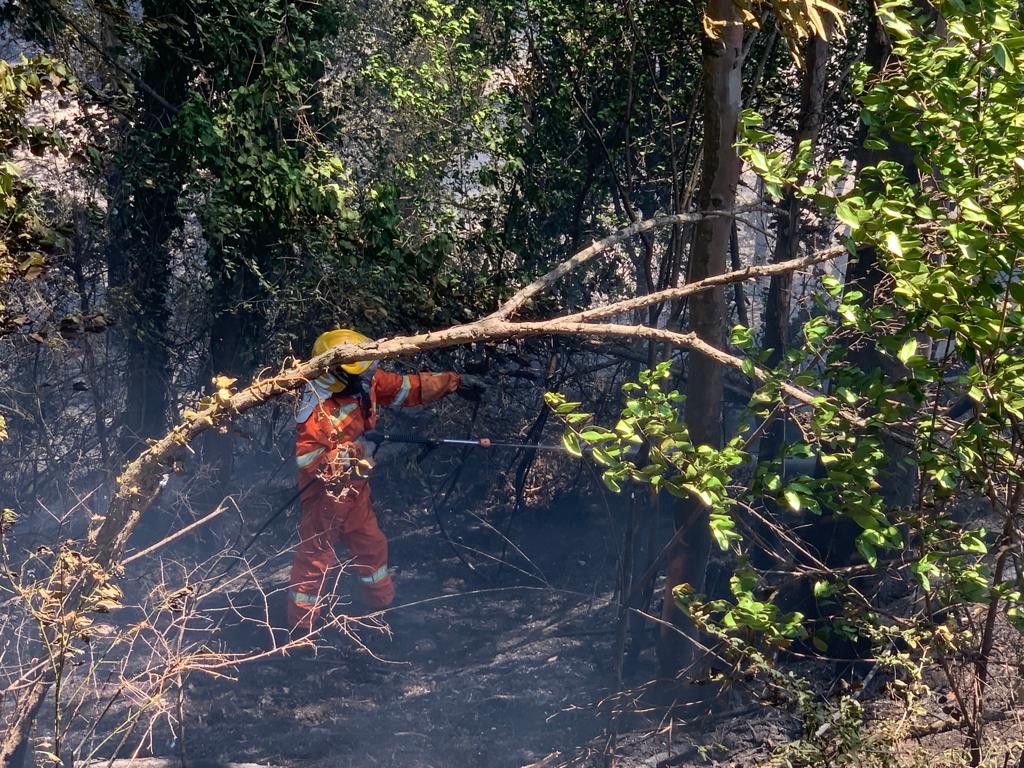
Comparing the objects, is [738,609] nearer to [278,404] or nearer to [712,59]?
[712,59]

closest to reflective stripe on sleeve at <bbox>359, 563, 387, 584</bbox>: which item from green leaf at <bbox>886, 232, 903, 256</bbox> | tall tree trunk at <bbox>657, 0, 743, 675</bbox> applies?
tall tree trunk at <bbox>657, 0, 743, 675</bbox>

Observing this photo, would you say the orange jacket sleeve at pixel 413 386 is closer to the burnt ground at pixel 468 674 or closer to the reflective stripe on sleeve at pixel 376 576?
the burnt ground at pixel 468 674

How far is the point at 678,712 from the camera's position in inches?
223

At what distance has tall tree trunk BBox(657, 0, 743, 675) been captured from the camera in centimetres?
435

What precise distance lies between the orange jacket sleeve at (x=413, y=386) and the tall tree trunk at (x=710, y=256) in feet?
4.99

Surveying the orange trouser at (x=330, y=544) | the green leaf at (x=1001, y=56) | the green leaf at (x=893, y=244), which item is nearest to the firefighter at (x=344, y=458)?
the orange trouser at (x=330, y=544)

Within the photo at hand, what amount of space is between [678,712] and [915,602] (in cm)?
161

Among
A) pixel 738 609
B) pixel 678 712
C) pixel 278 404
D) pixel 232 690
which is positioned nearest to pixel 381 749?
pixel 232 690

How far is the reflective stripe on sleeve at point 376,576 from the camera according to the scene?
6.48 metres

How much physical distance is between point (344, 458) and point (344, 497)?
390mm

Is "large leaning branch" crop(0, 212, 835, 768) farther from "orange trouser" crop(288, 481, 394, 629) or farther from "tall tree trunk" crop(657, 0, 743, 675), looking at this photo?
"orange trouser" crop(288, 481, 394, 629)

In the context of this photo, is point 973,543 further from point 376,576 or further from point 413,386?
point 376,576

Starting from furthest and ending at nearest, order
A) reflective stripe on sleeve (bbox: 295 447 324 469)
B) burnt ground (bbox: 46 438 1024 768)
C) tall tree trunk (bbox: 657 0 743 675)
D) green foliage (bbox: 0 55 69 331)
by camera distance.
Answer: reflective stripe on sleeve (bbox: 295 447 324 469)
burnt ground (bbox: 46 438 1024 768)
tall tree trunk (bbox: 657 0 743 675)
green foliage (bbox: 0 55 69 331)

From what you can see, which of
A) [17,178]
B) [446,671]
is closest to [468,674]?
[446,671]
